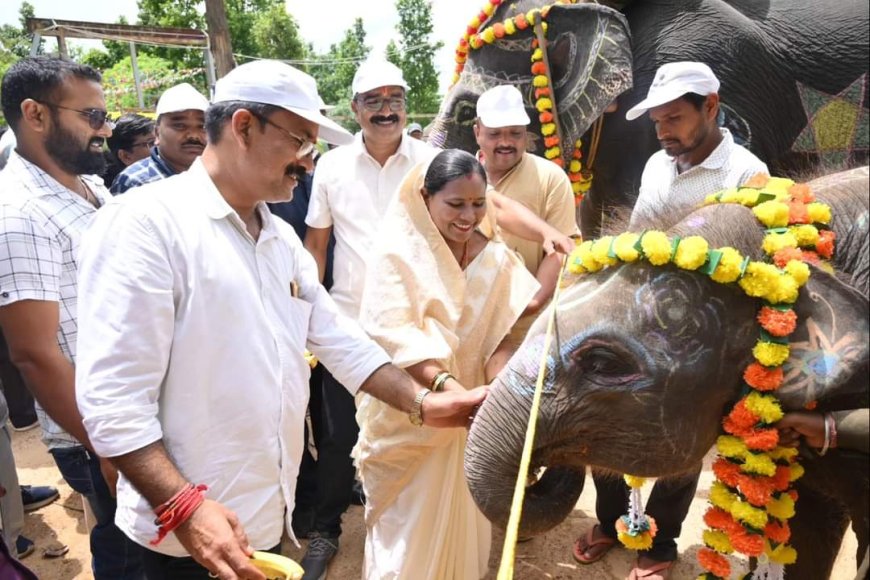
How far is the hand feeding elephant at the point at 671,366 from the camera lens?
5.25 ft

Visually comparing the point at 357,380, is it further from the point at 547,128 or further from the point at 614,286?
the point at 547,128

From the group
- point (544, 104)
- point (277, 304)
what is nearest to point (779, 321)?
point (277, 304)

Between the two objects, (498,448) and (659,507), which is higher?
(498,448)

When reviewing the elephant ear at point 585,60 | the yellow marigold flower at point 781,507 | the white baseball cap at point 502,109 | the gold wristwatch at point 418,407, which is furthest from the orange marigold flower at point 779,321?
the elephant ear at point 585,60

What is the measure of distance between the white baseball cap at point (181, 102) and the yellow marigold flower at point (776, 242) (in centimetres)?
313

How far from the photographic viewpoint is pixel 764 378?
162cm

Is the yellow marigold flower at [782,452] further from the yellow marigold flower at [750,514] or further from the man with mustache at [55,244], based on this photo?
the man with mustache at [55,244]

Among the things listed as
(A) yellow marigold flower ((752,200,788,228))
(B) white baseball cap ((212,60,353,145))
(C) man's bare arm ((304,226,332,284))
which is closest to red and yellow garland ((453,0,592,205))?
(C) man's bare arm ((304,226,332,284))

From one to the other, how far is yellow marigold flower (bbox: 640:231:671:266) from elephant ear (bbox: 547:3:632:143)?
2868 mm

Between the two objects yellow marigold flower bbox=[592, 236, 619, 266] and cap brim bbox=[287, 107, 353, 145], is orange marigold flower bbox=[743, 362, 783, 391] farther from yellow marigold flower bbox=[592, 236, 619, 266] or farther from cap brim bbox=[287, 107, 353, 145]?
cap brim bbox=[287, 107, 353, 145]

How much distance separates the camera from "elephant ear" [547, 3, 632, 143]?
429cm

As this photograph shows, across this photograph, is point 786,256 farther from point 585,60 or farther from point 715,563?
point 585,60

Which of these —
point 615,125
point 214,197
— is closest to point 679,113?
point 615,125

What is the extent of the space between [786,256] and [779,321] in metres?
0.18
